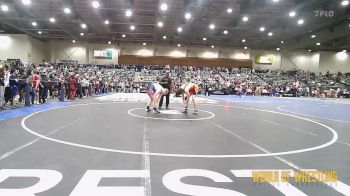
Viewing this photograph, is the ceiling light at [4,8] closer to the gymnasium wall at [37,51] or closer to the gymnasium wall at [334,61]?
the gymnasium wall at [37,51]

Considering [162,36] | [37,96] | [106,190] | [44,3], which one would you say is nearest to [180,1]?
[44,3]

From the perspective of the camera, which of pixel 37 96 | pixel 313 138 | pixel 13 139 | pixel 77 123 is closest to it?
pixel 13 139

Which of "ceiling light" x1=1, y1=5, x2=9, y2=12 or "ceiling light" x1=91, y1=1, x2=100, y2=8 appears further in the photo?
"ceiling light" x1=1, y1=5, x2=9, y2=12

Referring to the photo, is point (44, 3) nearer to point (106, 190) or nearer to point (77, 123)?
point (77, 123)

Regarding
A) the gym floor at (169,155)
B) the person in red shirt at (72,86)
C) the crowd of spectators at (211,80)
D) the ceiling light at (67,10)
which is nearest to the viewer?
the gym floor at (169,155)

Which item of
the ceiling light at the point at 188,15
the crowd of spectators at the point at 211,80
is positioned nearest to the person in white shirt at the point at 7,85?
the crowd of spectators at the point at 211,80

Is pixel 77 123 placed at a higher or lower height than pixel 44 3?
lower

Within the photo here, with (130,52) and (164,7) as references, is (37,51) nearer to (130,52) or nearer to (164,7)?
(130,52)

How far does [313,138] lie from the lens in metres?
6.57

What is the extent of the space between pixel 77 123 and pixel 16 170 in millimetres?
4151

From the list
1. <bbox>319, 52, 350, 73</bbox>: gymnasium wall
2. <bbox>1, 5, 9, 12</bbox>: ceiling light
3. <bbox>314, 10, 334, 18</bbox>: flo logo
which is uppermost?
<bbox>1, 5, 9, 12</bbox>: ceiling light

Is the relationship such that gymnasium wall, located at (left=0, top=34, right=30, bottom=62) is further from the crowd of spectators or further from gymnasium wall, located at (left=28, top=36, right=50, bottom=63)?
the crowd of spectators

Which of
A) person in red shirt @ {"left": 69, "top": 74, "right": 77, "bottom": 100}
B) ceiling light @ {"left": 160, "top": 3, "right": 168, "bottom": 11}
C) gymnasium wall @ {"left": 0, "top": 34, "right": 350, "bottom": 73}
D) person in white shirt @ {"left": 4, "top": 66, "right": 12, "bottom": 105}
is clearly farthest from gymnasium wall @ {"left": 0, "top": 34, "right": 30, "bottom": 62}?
person in white shirt @ {"left": 4, "top": 66, "right": 12, "bottom": 105}

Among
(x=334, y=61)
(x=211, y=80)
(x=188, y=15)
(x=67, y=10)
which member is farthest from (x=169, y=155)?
(x=334, y=61)
